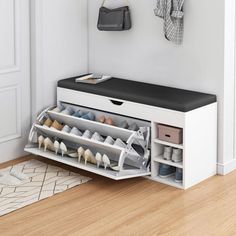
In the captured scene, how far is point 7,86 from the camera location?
4406 millimetres

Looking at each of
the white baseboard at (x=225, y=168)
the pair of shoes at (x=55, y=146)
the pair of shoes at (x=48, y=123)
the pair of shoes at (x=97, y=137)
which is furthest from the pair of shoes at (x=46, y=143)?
the white baseboard at (x=225, y=168)

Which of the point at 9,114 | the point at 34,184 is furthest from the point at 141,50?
the point at 34,184

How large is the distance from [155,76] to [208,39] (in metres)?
0.54

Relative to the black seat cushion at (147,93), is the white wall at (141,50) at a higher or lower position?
higher

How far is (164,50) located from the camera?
14.3 feet

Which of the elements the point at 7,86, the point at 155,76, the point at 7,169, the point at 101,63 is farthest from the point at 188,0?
the point at 7,169

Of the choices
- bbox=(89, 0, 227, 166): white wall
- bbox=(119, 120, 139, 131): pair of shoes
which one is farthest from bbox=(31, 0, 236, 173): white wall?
bbox=(119, 120, 139, 131): pair of shoes

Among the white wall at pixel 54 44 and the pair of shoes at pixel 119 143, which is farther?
the white wall at pixel 54 44

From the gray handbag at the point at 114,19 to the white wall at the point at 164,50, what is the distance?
0.08 meters

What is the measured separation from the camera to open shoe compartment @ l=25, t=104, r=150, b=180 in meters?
3.97

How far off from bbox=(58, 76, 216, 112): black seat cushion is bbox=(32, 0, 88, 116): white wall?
0.12 metres

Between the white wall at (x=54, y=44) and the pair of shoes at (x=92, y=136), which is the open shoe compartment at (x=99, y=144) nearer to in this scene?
the pair of shoes at (x=92, y=136)

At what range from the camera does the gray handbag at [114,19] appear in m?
4.44

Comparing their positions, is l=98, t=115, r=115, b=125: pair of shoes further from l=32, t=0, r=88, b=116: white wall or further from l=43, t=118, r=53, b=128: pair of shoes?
l=32, t=0, r=88, b=116: white wall
